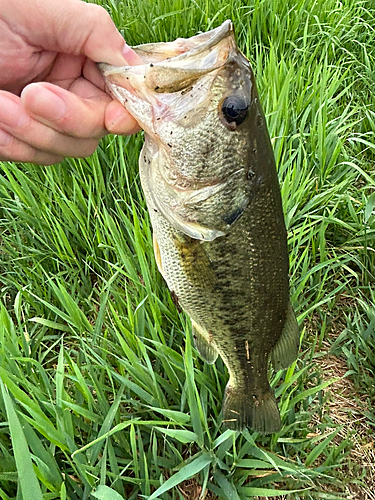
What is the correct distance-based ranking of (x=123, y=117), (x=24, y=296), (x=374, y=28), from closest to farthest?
(x=123, y=117) < (x=24, y=296) < (x=374, y=28)

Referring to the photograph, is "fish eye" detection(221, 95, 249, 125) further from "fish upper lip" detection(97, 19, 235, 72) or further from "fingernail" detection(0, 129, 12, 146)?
"fingernail" detection(0, 129, 12, 146)

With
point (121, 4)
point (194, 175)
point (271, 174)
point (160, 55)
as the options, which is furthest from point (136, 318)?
point (121, 4)

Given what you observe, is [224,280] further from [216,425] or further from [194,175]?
[216,425]

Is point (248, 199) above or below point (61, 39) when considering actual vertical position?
below

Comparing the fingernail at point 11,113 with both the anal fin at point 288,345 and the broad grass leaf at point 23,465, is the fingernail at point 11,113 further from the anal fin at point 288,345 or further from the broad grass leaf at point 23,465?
the anal fin at point 288,345

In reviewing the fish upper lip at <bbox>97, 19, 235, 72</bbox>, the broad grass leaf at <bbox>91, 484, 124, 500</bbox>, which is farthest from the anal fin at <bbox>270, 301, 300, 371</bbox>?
the fish upper lip at <bbox>97, 19, 235, 72</bbox>

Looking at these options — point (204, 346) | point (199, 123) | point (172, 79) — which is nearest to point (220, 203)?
point (199, 123)

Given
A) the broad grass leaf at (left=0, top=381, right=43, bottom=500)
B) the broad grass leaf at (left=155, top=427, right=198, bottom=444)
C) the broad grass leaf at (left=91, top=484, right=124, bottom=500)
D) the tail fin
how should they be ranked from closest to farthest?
the broad grass leaf at (left=0, top=381, right=43, bottom=500), the broad grass leaf at (left=91, top=484, right=124, bottom=500), the broad grass leaf at (left=155, top=427, right=198, bottom=444), the tail fin
